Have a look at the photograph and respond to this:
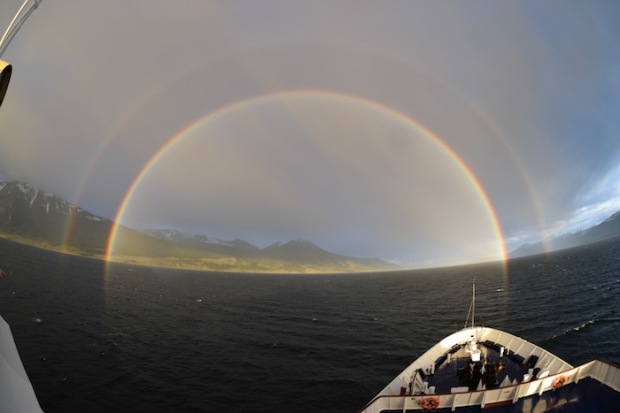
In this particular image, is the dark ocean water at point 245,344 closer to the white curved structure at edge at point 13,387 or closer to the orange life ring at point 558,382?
the orange life ring at point 558,382

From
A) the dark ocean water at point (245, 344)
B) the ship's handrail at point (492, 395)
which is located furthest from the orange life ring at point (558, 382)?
the dark ocean water at point (245, 344)

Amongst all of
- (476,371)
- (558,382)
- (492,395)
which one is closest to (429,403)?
(492,395)

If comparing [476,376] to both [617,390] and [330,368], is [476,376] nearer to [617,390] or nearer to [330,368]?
[617,390]

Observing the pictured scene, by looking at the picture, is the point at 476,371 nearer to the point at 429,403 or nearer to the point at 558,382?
the point at 558,382

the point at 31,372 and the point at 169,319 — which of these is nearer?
the point at 31,372

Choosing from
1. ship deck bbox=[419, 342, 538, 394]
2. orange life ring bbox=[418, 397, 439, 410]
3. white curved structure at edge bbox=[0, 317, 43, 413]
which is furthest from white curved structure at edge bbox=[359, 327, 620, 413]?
white curved structure at edge bbox=[0, 317, 43, 413]

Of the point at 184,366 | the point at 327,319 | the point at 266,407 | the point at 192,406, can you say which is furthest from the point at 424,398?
the point at 327,319
